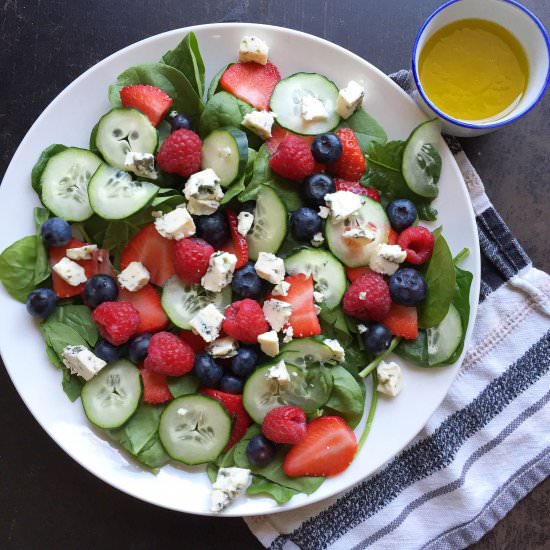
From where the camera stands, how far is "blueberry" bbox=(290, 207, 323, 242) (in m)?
1.80

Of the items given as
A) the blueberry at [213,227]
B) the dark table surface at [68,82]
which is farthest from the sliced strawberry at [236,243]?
the dark table surface at [68,82]

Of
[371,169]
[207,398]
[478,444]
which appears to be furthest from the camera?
[478,444]

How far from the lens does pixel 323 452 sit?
1792 mm

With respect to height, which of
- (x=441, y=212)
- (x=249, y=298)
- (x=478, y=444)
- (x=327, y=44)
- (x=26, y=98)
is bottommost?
(x=478, y=444)

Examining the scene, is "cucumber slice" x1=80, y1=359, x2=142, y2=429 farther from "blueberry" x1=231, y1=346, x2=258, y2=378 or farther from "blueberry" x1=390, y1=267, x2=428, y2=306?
"blueberry" x1=390, y1=267, x2=428, y2=306

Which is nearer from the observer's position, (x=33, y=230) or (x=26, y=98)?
(x=33, y=230)

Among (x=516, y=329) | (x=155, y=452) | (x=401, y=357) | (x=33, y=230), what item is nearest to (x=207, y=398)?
(x=155, y=452)

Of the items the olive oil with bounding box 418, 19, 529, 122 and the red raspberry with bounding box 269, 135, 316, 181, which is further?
the olive oil with bounding box 418, 19, 529, 122

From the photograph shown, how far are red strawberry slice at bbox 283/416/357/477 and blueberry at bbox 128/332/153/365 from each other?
489mm

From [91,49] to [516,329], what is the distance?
65.3 inches

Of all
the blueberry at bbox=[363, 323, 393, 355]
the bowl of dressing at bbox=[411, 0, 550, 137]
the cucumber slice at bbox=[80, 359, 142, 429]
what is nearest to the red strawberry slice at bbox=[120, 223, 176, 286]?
the cucumber slice at bbox=[80, 359, 142, 429]

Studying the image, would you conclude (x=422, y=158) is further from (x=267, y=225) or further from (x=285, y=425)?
(x=285, y=425)

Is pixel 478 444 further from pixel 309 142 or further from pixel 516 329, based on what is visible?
pixel 309 142

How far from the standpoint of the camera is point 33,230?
187 cm
